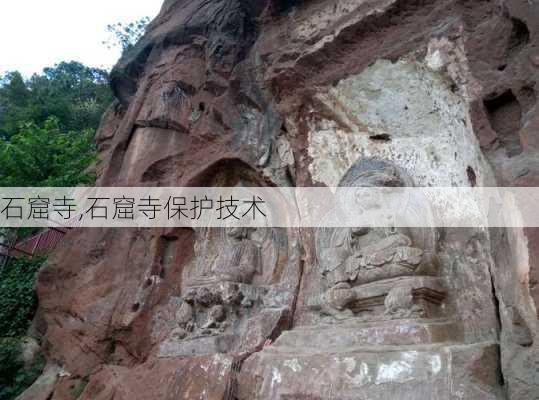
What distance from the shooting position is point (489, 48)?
363cm

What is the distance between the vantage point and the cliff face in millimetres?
3254

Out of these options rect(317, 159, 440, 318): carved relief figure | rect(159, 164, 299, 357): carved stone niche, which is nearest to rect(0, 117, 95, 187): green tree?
rect(159, 164, 299, 357): carved stone niche

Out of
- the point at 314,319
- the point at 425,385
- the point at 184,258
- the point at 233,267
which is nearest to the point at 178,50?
the point at 184,258

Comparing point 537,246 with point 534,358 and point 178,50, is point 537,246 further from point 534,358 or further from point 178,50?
point 178,50

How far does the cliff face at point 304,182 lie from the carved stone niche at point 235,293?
0.08 ft

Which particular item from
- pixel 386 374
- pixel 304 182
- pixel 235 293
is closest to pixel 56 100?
pixel 304 182

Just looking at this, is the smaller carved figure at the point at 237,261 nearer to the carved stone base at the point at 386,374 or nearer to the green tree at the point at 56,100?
the carved stone base at the point at 386,374

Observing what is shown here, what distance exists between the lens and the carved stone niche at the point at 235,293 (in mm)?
5031

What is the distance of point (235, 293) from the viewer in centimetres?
532

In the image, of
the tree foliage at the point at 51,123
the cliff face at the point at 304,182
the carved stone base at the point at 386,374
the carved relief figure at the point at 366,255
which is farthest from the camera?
the tree foliage at the point at 51,123

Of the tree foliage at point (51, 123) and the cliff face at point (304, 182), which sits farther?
the tree foliage at point (51, 123)

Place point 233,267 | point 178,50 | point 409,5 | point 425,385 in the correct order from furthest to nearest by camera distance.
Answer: point 178,50, point 233,267, point 409,5, point 425,385

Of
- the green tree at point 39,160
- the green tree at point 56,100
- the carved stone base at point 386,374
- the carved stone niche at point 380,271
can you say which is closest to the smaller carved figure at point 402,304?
the carved stone niche at point 380,271

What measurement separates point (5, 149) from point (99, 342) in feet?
9.78
